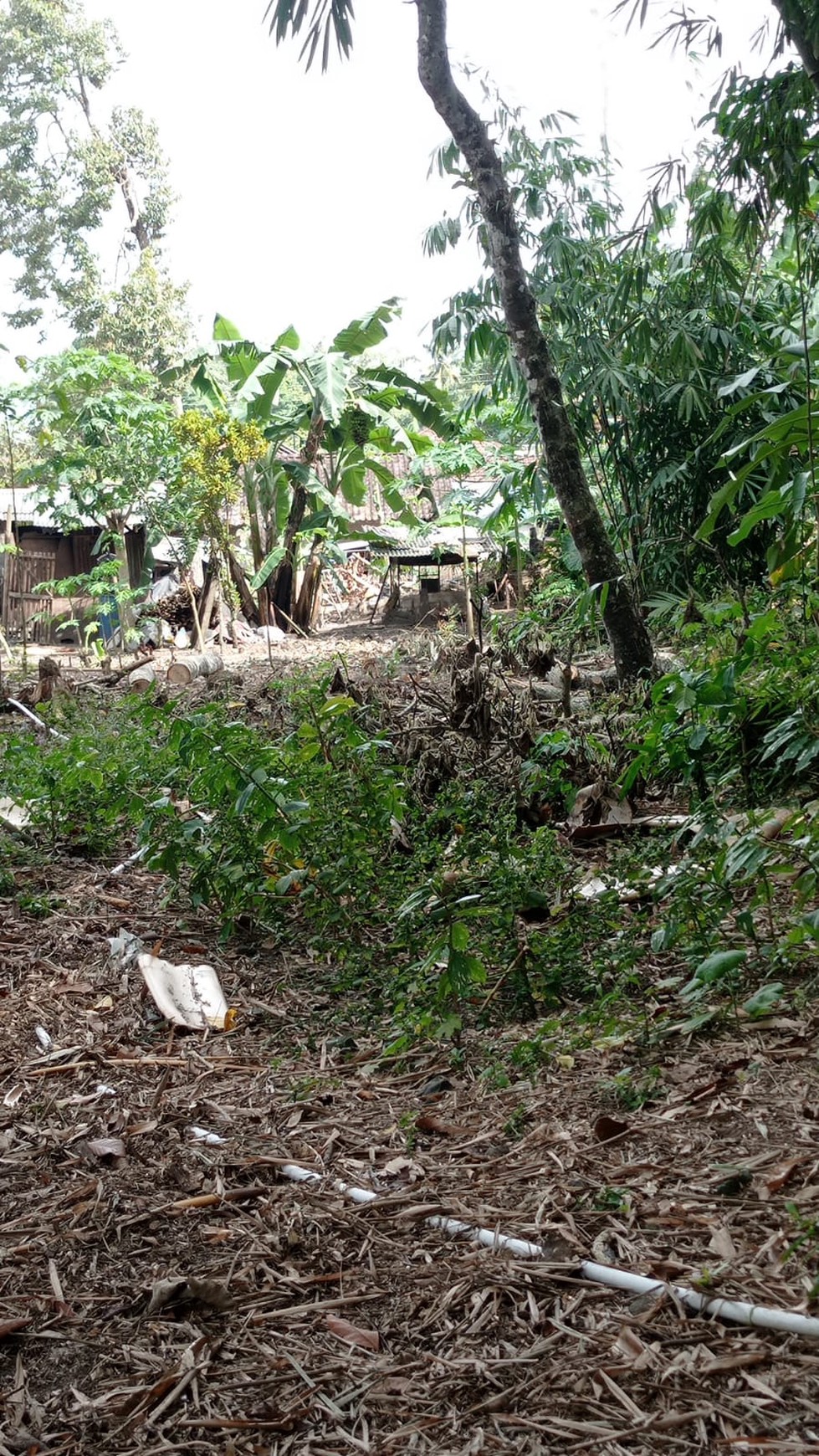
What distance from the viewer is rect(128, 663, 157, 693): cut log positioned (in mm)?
10641

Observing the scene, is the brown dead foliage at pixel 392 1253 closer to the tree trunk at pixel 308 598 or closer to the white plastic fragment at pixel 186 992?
the white plastic fragment at pixel 186 992

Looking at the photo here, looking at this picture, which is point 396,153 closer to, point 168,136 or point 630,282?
point 168,136

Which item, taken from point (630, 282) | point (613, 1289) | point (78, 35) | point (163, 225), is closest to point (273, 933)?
point (613, 1289)

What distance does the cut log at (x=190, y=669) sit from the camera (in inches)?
459

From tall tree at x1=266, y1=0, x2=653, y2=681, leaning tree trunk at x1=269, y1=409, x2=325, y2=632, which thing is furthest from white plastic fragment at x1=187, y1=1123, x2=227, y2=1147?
leaning tree trunk at x1=269, y1=409, x2=325, y2=632

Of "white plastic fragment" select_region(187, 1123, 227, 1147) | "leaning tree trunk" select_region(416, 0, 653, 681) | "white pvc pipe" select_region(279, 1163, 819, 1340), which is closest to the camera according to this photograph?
"white pvc pipe" select_region(279, 1163, 819, 1340)

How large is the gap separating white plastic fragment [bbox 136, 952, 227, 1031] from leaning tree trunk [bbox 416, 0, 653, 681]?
349cm

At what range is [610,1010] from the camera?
109 inches

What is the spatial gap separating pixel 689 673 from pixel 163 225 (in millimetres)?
23665

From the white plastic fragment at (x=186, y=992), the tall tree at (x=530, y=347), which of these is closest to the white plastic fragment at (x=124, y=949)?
the white plastic fragment at (x=186, y=992)

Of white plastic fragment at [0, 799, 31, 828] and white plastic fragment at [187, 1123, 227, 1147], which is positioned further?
white plastic fragment at [0, 799, 31, 828]

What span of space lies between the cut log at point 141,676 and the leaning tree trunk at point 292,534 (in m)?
2.29

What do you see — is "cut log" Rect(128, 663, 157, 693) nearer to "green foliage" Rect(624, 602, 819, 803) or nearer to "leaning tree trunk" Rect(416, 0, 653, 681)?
"leaning tree trunk" Rect(416, 0, 653, 681)

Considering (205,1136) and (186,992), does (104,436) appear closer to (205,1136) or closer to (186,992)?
(186,992)
